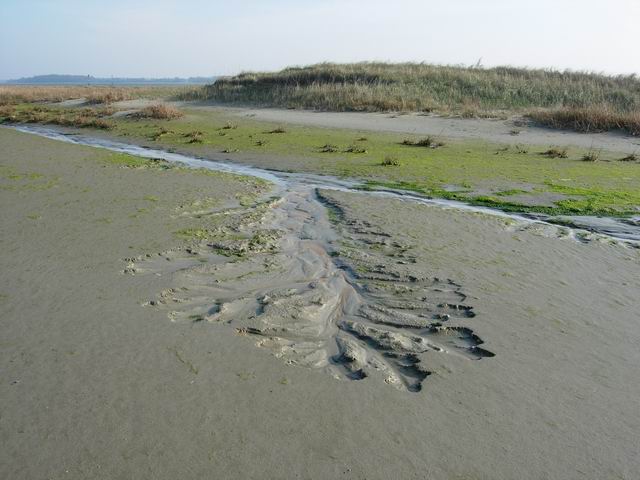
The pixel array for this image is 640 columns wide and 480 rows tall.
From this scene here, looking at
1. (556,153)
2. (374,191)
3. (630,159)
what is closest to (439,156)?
(556,153)

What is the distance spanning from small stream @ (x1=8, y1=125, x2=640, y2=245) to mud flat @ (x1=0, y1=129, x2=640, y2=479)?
2.12 ft

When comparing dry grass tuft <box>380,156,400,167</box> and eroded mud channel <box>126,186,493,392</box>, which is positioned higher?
dry grass tuft <box>380,156,400,167</box>

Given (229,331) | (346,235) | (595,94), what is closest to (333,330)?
(229,331)

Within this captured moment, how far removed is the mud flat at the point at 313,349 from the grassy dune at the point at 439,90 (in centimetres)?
1553

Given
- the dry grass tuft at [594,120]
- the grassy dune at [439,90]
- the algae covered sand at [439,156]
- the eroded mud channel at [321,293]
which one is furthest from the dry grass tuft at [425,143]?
the eroded mud channel at [321,293]

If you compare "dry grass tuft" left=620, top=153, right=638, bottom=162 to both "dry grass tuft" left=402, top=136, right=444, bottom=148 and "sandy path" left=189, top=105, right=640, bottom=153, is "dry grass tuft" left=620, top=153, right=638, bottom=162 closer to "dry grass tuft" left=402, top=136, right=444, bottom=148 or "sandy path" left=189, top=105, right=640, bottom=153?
"sandy path" left=189, top=105, right=640, bottom=153

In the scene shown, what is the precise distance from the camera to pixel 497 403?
124 inches

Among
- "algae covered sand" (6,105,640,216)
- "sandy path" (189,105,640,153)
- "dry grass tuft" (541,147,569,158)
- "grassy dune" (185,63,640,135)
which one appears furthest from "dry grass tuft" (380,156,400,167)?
"grassy dune" (185,63,640,135)

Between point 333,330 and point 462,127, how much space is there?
50.2ft

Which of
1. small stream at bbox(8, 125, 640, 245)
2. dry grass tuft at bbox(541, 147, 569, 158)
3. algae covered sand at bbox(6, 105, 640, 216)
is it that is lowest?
small stream at bbox(8, 125, 640, 245)

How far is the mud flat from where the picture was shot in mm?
2693

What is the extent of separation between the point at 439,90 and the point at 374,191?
18949 mm

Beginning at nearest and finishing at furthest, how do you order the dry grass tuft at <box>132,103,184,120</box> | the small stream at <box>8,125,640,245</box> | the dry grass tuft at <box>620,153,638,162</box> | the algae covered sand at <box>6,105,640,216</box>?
1. the small stream at <box>8,125,640,245</box>
2. the algae covered sand at <box>6,105,640,216</box>
3. the dry grass tuft at <box>620,153,638,162</box>
4. the dry grass tuft at <box>132,103,184,120</box>

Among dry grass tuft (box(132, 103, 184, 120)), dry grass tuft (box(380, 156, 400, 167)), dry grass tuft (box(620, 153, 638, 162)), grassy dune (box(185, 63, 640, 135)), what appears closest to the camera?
dry grass tuft (box(380, 156, 400, 167))
